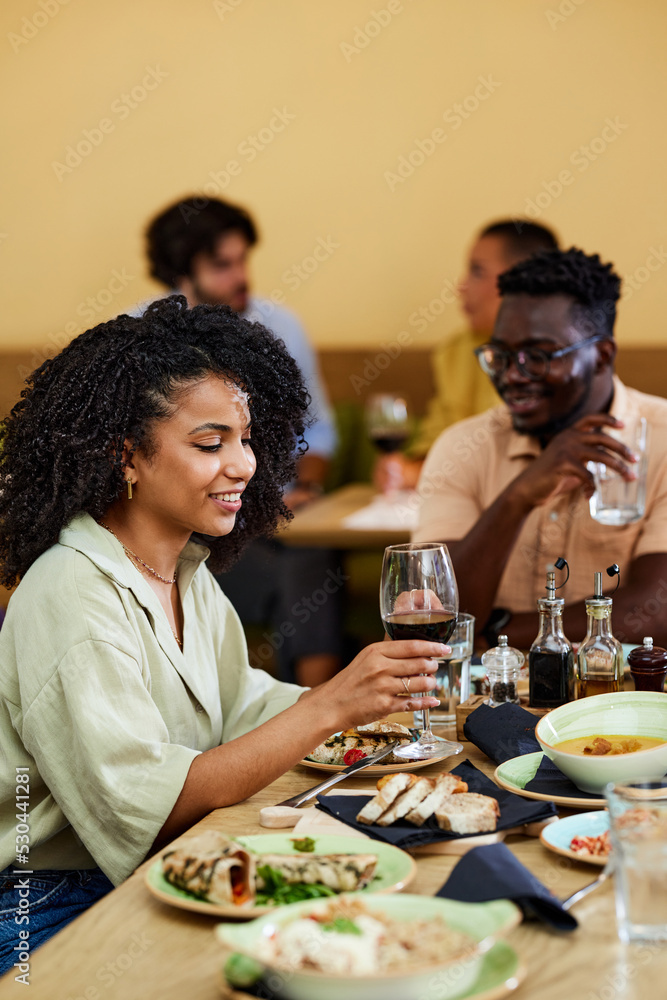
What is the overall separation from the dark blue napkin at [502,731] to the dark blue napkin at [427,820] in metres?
0.13

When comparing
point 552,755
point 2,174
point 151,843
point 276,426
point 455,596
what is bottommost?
point 151,843

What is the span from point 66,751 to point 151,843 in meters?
0.16

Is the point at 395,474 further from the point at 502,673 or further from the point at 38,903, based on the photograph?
the point at 38,903

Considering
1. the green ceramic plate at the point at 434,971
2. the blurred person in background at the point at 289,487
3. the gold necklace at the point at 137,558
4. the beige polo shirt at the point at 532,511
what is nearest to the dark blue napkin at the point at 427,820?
the green ceramic plate at the point at 434,971

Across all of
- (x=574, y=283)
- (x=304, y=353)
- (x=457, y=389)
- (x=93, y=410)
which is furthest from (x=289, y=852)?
(x=304, y=353)

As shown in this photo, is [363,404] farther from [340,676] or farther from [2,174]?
[340,676]

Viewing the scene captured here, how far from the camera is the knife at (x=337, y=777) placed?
1.15 m

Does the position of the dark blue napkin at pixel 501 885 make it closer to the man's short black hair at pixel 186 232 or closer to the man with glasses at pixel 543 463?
the man with glasses at pixel 543 463

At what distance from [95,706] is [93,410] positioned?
1.59ft

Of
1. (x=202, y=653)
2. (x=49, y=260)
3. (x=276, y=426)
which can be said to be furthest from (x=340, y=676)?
(x=49, y=260)

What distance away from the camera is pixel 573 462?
2.17 m

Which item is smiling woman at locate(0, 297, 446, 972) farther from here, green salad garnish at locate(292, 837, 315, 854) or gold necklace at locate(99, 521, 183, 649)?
green salad garnish at locate(292, 837, 315, 854)

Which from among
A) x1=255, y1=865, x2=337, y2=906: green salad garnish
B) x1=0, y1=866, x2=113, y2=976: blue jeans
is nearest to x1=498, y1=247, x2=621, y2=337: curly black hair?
x1=0, y1=866, x2=113, y2=976: blue jeans

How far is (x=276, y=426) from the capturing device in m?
1.85
